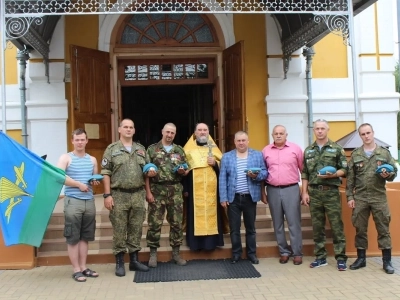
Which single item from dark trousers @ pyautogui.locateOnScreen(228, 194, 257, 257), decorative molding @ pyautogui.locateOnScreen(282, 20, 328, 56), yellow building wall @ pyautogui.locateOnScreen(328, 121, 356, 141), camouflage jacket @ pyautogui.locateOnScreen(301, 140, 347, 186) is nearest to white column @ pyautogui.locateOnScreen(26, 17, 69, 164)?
dark trousers @ pyautogui.locateOnScreen(228, 194, 257, 257)

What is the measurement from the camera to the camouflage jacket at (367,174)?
220 inches

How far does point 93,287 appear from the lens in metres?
5.26

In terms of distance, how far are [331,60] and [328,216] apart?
4.25m

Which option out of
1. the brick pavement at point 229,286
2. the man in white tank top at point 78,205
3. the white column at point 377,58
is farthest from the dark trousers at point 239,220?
the white column at point 377,58

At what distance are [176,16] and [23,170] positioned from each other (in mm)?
4807

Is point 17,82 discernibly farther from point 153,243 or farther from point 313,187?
point 313,187

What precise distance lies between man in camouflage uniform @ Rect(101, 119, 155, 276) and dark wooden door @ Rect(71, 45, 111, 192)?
9.01 ft

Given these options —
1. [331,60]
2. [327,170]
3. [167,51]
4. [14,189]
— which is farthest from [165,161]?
[331,60]

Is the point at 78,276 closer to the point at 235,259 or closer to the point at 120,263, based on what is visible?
the point at 120,263

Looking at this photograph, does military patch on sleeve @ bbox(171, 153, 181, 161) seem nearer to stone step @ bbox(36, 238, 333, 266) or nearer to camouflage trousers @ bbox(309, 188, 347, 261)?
stone step @ bbox(36, 238, 333, 266)

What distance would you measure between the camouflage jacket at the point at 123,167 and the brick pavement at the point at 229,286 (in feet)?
3.60

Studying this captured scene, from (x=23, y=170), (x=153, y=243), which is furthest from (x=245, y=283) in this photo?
(x=23, y=170)

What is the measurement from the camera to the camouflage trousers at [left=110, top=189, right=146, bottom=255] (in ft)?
18.4

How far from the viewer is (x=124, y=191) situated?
5.64m
